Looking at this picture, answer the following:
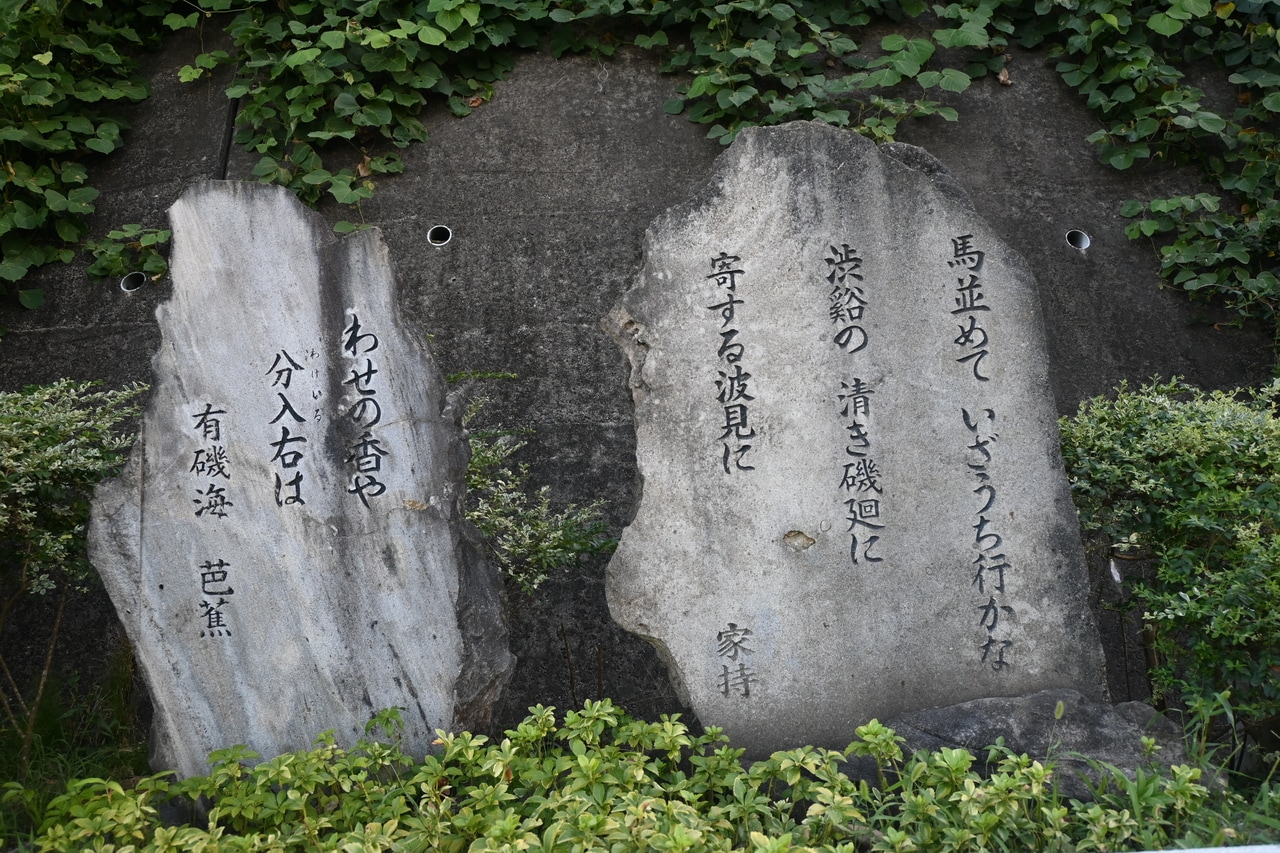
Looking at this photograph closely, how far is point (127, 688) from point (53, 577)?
2.11ft

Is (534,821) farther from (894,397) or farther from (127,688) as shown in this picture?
(127,688)

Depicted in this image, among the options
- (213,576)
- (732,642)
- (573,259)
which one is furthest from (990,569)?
(573,259)

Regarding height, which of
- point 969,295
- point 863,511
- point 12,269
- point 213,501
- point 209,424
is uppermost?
point 12,269

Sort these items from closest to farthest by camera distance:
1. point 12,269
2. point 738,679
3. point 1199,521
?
point 1199,521 < point 738,679 < point 12,269

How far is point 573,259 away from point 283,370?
6.44 ft

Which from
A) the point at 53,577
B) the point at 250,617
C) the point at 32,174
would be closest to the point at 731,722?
the point at 250,617

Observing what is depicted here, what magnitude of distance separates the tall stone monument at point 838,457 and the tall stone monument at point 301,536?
611 mm

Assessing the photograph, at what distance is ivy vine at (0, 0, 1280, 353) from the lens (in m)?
5.16

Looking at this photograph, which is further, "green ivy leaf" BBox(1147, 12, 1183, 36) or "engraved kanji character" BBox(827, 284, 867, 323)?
"green ivy leaf" BBox(1147, 12, 1183, 36)

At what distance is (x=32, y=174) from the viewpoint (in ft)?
17.3

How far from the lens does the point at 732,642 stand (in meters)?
3.34

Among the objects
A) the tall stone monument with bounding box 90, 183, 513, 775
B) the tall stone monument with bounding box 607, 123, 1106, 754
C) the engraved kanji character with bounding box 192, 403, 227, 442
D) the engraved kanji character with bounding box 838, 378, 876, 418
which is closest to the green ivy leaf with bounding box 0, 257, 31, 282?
the tall stone monument with bounding box 90, 183, 513, 775

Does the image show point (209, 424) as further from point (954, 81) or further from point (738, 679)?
point (954, 81)

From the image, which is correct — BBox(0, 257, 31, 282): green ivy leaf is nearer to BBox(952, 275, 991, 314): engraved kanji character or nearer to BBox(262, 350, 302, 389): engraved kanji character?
BBox(262, 350, 302, 389): engraved kanji character
